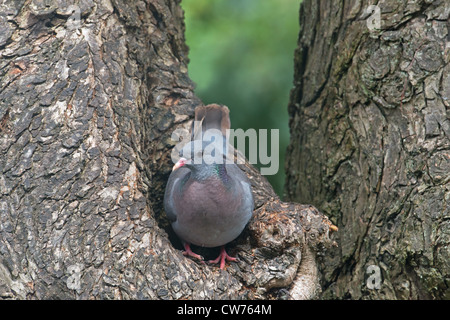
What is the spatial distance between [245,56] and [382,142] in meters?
1.53

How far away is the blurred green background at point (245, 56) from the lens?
435 cm

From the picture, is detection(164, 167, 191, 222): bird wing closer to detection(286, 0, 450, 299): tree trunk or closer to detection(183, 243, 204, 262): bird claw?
detection(183, 243, 204, 262): bird claw

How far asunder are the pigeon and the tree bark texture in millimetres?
149

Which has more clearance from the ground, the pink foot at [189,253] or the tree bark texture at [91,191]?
the tree bark texture at [91,191]

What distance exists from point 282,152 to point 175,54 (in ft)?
4.31

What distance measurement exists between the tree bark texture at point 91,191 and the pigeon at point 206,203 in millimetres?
149

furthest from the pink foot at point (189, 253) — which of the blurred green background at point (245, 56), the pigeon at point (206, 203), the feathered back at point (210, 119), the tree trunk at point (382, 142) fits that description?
the blurred green background at point (245, 56)

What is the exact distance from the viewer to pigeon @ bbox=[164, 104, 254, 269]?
303 centimetres

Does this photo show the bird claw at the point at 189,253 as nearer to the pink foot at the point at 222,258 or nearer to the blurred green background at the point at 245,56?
the pink foot at the point at 222,258

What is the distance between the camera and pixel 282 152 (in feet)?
15.0

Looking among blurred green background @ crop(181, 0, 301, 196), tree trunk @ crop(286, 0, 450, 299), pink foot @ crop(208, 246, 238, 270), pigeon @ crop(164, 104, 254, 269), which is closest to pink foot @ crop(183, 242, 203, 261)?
pigeon @ crop(164, 104, 254, 269)

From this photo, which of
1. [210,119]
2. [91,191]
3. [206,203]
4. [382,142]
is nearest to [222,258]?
[206,203]

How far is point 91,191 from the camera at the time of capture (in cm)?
279

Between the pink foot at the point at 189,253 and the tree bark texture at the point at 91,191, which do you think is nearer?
the tree bark texture at the point at 91,191
